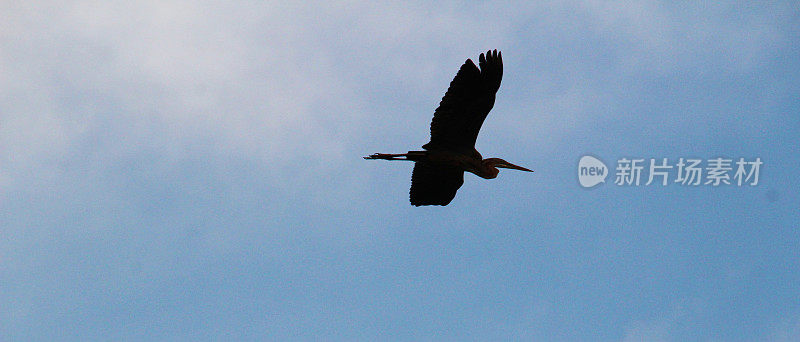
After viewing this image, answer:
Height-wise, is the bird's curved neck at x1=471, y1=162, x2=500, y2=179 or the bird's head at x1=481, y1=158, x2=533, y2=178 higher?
the bird's head at x1=481, y1=158, x2=533, y2=178

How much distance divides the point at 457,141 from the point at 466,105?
0.83m

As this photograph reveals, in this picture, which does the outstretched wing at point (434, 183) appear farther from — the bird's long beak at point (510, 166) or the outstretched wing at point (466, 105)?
the outstretched wing at point (466, 105)

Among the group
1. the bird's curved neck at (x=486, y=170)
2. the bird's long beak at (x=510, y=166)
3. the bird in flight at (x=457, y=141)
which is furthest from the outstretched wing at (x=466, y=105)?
the bird's long beak at (x=510, y=166)

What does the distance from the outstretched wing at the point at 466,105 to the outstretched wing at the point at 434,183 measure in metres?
0.92

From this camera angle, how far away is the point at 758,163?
15.9 metres

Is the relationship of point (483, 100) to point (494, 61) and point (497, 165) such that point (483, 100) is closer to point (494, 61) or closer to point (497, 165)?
point (494, 61)

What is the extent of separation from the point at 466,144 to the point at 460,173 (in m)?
1.12

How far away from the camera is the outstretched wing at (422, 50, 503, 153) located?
486 inches

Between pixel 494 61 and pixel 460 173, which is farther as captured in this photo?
pixel 460 173

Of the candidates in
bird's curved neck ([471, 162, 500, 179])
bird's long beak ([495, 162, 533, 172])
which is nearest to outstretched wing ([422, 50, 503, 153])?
bird's curved neck ([471, 162, 500, 179])

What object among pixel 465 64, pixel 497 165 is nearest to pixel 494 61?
pixel 465 64

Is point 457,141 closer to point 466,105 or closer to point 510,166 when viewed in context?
point 466,105

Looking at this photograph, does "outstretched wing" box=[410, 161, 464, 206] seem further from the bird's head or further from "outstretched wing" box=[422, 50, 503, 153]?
"outstretched wing" box=[422, 50, 503, 153]

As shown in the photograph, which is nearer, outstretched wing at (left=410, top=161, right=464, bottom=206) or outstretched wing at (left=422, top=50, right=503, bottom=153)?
outstretched wing at (left=422, top=50, right=503, bottom=153)
